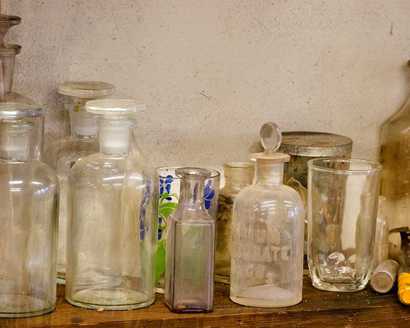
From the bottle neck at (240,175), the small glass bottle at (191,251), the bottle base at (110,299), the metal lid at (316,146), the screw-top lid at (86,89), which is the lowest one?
the bottle base at (110,299)

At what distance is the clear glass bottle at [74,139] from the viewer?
0.98 meters

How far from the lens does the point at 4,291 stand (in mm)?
906

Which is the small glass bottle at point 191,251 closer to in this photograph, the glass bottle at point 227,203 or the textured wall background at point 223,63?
the glass bottle at point 227,203

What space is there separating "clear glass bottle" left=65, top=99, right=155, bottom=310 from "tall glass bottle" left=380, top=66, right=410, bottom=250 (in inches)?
13.1

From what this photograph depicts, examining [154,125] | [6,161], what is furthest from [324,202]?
[6,161]

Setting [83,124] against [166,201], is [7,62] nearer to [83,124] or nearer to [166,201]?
[83,124]

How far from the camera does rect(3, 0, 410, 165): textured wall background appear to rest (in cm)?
104

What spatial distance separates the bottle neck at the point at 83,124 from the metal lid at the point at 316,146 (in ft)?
0.75

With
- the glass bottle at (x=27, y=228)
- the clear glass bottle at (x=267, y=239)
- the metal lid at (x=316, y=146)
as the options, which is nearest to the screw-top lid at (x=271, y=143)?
the clear glass bottle at (x=267, y=239)

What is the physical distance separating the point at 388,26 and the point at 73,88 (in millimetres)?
433

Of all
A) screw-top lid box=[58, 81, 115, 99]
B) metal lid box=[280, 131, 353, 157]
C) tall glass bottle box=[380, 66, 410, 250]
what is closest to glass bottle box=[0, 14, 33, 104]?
screw-top lid box=[58, 81, 115, 99]

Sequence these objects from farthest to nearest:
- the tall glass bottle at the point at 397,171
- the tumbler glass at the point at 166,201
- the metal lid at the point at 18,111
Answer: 1. the tall glass bottle at the point at 397,171
2. the tumbler glass at the point at 166,201
3. the metal lid at the point at 18,111

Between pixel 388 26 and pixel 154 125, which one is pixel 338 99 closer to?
pixel 388 26

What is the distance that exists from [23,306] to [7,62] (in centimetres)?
27
